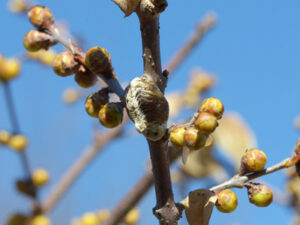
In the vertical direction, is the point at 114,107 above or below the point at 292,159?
above

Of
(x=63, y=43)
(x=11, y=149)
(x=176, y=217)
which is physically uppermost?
(x=11, y=149)

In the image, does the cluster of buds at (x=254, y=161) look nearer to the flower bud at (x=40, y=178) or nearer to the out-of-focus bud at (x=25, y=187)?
the out-of-focus bud at (x=25, y=187)

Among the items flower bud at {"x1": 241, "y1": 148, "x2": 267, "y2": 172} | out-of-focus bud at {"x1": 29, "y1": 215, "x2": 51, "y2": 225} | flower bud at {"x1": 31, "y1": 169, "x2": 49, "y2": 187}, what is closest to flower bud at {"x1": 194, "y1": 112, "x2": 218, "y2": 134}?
flower bud at {"x1": 241, "y1": 148, "x2": 267, "y2": 172}

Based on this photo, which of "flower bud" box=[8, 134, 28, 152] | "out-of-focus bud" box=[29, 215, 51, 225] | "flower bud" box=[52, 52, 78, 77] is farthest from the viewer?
"flower bud" box=[8, 134, 28, 152]

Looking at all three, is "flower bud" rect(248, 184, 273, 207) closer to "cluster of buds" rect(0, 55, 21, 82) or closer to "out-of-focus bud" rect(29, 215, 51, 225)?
"out-of-focus bud" rect(29, 215, 51, 225)

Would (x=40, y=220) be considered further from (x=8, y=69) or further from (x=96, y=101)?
(x=96, y=101)

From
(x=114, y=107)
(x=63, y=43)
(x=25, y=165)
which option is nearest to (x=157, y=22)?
(x=114, y=107)

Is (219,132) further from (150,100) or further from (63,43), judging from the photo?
(150,100)
